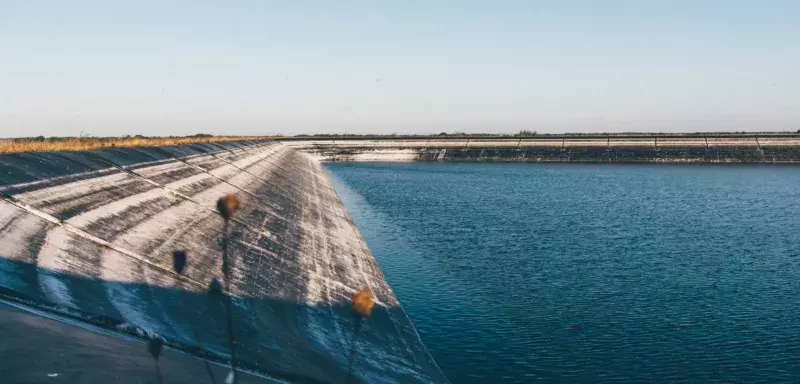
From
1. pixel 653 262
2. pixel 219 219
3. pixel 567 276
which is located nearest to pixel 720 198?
pixel 653 262

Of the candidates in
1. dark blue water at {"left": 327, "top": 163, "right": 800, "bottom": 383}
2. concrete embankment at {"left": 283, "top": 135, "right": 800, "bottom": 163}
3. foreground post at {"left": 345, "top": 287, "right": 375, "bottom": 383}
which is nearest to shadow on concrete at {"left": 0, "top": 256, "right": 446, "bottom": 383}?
foreground post at {"left": 345, "top": 287, "right": 375, "bottom": 383}

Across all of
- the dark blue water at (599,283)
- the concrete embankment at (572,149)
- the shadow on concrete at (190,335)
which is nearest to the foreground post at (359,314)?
the shadow on concrete at (190,335)

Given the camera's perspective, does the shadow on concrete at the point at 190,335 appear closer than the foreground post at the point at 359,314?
Yes

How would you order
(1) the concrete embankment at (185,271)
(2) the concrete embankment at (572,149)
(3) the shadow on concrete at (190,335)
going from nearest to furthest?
(3) the shadow on concrete at (190,335), (1) the concrete embankment at (185,271), (2) the concrete embankment at (572,149)

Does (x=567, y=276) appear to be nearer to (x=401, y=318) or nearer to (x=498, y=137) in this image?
(x=401, y=318)

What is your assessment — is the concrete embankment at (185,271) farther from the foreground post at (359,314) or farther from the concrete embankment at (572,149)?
the concrete embankment at (572,149)

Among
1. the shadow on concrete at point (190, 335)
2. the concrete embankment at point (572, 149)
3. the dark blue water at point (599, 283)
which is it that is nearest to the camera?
the shadow on concrete at point (190, 335)

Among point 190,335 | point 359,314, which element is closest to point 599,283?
point 359,314
